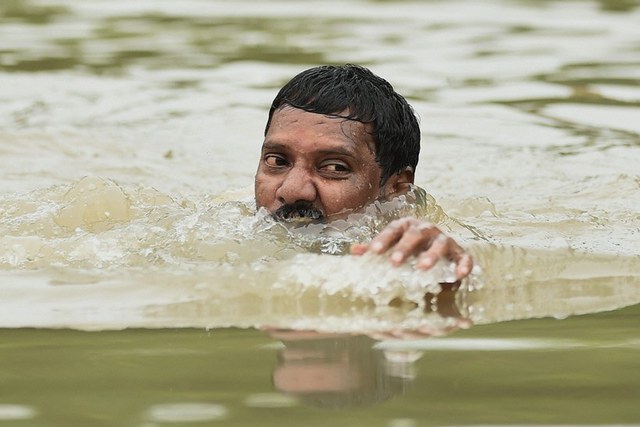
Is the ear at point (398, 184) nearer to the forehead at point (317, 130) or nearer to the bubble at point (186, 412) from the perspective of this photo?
the forehead at point (317, 130)

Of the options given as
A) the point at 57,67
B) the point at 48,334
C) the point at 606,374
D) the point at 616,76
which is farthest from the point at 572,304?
the point at 57,67

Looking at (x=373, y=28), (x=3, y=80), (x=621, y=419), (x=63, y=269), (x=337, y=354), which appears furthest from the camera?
(x=373, y=28)

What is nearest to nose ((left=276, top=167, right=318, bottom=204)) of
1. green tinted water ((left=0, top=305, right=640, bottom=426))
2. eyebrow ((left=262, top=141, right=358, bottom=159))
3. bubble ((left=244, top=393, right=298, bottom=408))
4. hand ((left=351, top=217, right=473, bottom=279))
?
eyebrow ((left=262, top=141, right=358, bottom=159))

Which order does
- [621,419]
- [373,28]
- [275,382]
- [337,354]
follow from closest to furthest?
Result: [621,419], [275,382], [337,354], [373,28]

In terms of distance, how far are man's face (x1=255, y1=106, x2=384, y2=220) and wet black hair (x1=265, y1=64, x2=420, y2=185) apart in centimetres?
5

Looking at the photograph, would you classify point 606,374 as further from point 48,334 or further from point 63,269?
point 63,269

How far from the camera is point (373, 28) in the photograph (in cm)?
1208

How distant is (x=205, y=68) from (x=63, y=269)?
5.99 meters

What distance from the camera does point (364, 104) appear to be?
525cm

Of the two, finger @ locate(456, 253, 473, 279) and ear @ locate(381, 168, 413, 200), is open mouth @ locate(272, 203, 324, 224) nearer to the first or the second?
ear @ locate(381, 168, 413, 200)

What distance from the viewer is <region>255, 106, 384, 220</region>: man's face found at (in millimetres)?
4949

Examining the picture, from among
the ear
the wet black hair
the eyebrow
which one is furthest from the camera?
the ear

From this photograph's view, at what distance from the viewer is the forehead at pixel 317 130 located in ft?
16.6

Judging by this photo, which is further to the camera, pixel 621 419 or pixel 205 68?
pixel 205 68
